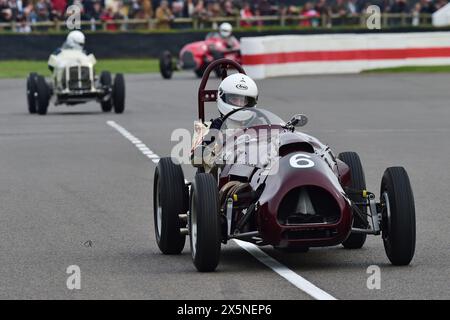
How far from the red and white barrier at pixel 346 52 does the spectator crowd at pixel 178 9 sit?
9716 mm

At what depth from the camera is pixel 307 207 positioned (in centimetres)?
952

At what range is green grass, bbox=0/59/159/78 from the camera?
141 ft

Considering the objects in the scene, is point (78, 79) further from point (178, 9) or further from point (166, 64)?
point (178, 9)

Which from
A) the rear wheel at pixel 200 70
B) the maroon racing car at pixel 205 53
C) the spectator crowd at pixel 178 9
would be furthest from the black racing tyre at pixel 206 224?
the spectator crowd at pixel 178 9

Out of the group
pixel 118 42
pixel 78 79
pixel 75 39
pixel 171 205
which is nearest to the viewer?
pixel 171 205

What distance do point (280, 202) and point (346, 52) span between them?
30139mm

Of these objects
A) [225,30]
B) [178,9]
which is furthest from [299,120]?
[178,9]

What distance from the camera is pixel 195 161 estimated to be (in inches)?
440

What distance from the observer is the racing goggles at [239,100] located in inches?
445

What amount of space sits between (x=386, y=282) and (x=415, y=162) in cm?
913

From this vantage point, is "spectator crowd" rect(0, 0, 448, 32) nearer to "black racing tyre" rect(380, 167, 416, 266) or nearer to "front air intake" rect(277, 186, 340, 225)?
"black racing tyre" rect(380, 167, 416, 266)

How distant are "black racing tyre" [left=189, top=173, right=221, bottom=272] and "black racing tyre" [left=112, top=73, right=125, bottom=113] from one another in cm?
1784
